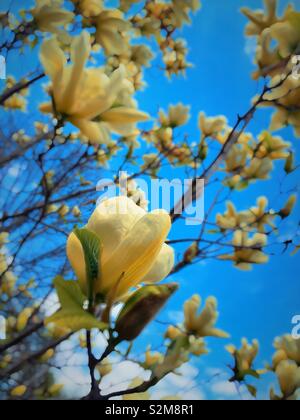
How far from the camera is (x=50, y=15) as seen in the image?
2.85ft

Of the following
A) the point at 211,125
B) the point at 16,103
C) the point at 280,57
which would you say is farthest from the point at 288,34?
the point at 16,103

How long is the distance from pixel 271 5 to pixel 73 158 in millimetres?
936

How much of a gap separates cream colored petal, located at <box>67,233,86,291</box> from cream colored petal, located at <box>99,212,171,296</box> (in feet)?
0.06

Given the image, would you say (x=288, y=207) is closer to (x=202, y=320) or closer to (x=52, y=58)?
(x=202, y=320)

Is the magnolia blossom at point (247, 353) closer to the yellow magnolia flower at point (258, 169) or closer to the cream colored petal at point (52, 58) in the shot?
the yellow magnolia flower at point (258, 169)

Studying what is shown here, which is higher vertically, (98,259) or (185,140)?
(185,140)

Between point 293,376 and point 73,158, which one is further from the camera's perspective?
point 73,158

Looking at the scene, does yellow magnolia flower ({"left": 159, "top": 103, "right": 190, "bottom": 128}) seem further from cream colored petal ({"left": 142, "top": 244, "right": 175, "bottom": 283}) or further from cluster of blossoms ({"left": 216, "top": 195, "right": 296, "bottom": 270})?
cream colored petal ({"left": 142, "top": 244, "right": 175, "bottom": 283})

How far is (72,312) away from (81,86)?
337 mm

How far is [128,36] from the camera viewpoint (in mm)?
1398
